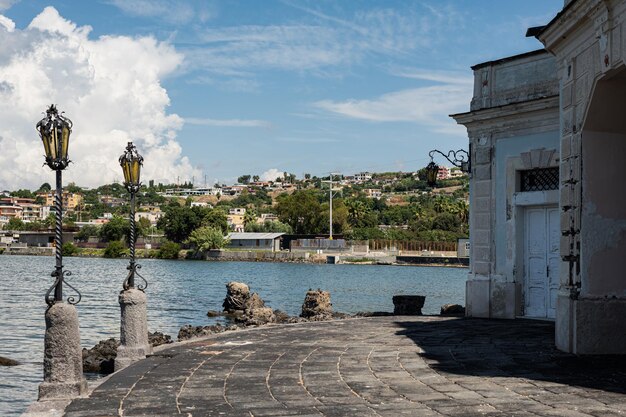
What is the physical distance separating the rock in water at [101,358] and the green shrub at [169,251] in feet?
338

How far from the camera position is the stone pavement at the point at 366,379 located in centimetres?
781

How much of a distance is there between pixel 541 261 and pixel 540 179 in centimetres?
173

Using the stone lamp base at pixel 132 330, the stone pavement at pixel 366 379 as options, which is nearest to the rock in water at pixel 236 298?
the stone pavement at pixel 366 379

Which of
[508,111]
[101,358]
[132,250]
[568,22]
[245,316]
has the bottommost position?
[101,358]

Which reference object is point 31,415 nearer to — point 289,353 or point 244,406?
point 244,406

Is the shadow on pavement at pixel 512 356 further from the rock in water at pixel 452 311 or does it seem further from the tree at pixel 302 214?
the tree at pixel 302 214

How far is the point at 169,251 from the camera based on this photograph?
399ft

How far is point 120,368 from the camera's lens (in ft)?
37.7

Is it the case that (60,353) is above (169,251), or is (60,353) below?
above

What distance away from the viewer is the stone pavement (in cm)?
781

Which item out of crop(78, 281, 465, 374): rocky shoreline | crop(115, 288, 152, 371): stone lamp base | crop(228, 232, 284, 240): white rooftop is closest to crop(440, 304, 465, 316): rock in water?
crop(78, 281, 465, 374): rocky shoreline

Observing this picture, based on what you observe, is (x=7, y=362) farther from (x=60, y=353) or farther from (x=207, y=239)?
(x=207, y=239)

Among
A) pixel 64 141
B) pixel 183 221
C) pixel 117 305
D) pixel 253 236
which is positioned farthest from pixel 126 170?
pixel 253 236

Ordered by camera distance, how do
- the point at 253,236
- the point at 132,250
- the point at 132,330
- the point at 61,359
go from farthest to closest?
the point at 253,236 < the point at 132,250 < the point at 132,330 < the point at 61,359
